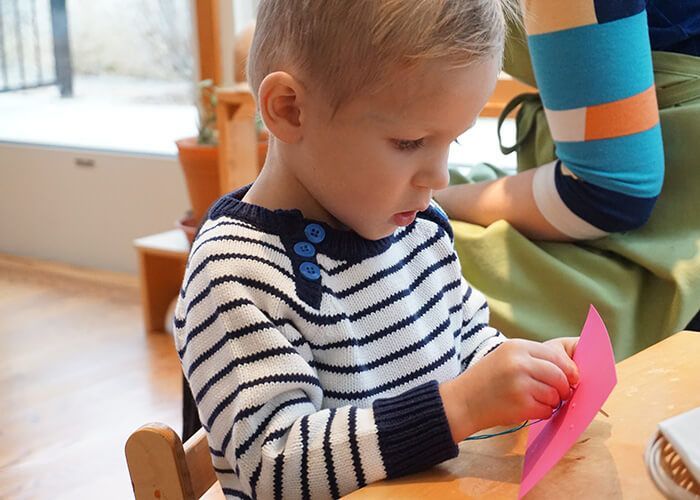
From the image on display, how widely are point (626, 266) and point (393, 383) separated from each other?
1.48 ft

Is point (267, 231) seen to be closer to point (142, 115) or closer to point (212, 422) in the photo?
point (212, 422)

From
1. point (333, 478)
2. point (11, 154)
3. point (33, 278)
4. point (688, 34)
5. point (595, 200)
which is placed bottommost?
point (33, 278)

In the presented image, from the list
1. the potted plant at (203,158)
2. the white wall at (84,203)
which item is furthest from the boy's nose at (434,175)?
the white wall at (84,203)

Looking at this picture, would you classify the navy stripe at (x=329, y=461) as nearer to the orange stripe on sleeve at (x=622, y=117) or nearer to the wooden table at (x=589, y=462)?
the wooden table at (x=589, y=462)

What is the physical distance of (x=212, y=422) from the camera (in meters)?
0.81

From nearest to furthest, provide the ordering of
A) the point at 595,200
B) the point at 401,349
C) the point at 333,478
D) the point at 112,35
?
the point at 333,478 < the point at 401,349 < the point at 595,200 < the point at 112,35

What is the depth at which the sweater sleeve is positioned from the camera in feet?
2.45

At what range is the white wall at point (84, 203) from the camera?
3277 mm

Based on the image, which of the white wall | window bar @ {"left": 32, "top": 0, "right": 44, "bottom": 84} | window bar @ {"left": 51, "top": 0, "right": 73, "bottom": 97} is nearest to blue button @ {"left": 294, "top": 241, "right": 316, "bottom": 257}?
the white wall

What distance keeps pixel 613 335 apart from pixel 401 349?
0.38 m

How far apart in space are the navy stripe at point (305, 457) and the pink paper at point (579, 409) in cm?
17

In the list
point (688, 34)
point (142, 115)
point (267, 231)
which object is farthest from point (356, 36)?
point (142, 115)

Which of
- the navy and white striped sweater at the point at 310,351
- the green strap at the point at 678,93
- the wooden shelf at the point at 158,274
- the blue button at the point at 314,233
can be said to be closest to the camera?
the navy and white striped sweater at the point at 310,351

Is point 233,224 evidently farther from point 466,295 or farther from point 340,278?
point 466,295
